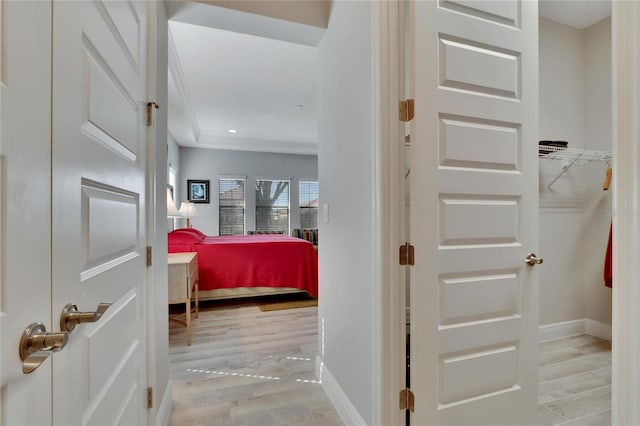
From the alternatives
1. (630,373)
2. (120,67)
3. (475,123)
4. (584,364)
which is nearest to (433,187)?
(475,123)

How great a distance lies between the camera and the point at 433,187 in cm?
131

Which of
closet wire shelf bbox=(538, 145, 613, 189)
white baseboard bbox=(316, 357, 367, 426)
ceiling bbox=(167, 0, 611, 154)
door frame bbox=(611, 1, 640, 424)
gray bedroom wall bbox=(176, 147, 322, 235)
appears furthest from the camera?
gray bedroom wall bbox=(176, 147, 322, 235)

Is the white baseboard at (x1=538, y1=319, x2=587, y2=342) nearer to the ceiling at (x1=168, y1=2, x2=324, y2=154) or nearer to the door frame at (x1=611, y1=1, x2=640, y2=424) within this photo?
the door frame at (x1=611, y1=1, x2=640, y2=424)

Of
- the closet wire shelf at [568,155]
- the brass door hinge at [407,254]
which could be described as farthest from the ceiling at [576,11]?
the brass door hinge at [407,254]

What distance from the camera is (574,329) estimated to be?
2.66m

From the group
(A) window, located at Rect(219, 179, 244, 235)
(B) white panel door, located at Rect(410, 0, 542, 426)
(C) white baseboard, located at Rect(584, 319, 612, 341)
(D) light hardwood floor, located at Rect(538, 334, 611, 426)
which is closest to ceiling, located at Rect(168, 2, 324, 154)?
(B) white panel door, located at Rect(410, 0, 542, 426)

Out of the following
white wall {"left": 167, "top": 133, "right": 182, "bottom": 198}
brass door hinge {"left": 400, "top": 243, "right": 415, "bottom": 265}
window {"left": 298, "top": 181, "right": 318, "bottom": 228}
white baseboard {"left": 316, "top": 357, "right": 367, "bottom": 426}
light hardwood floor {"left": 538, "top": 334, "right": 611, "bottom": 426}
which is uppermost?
white wall {"left": 167, "top": 133, "right": 182, "bottom": 198}

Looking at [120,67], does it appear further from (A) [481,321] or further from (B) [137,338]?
(A) [481,321]

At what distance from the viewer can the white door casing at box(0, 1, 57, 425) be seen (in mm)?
437

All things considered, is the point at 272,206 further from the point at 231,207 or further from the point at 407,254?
the point at 407,254

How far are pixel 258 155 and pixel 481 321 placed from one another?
6.34 meters

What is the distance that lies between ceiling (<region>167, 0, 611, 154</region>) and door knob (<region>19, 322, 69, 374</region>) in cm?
184

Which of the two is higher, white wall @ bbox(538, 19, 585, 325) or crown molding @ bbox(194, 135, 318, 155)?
crown molding @ bbox(194, 135, 318, 155)

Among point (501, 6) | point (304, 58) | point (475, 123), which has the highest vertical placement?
point (304, 58)
